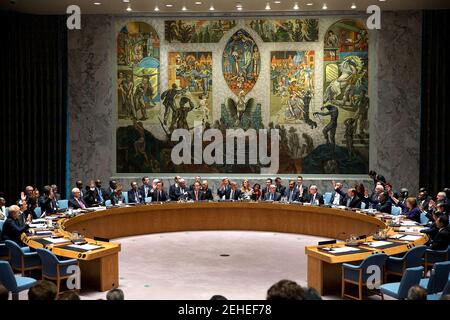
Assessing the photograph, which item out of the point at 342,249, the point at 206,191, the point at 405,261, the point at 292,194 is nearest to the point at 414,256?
the point at 405,261

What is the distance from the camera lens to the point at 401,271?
8.65 metres

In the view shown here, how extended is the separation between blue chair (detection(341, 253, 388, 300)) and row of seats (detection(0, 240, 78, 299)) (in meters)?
3.89

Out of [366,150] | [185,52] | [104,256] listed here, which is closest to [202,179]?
[185,52]


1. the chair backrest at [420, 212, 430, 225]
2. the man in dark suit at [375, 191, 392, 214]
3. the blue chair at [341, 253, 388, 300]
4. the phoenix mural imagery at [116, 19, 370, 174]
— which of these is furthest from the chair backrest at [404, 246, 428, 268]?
the phoenix mural imagery at [116, 19, 370, 174]

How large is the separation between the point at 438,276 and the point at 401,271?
1.38m

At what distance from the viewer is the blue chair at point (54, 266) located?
8.38m

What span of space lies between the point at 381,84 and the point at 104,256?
35.3 ft

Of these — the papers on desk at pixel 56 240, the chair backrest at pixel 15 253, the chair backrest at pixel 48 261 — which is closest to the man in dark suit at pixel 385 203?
the papers on desk at pixel 56 240

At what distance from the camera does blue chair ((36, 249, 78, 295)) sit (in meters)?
8.38

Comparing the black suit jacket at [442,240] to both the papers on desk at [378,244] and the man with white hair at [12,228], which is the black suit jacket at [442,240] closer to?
the papers on desk at [378,244]

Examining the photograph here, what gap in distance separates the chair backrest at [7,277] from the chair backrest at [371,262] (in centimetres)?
459

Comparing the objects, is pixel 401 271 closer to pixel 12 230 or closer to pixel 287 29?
pixel 12 230

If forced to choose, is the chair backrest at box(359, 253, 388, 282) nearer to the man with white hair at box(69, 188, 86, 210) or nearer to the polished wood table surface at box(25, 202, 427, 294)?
the polished wood table surface at box(25, 202, 427, 294)
